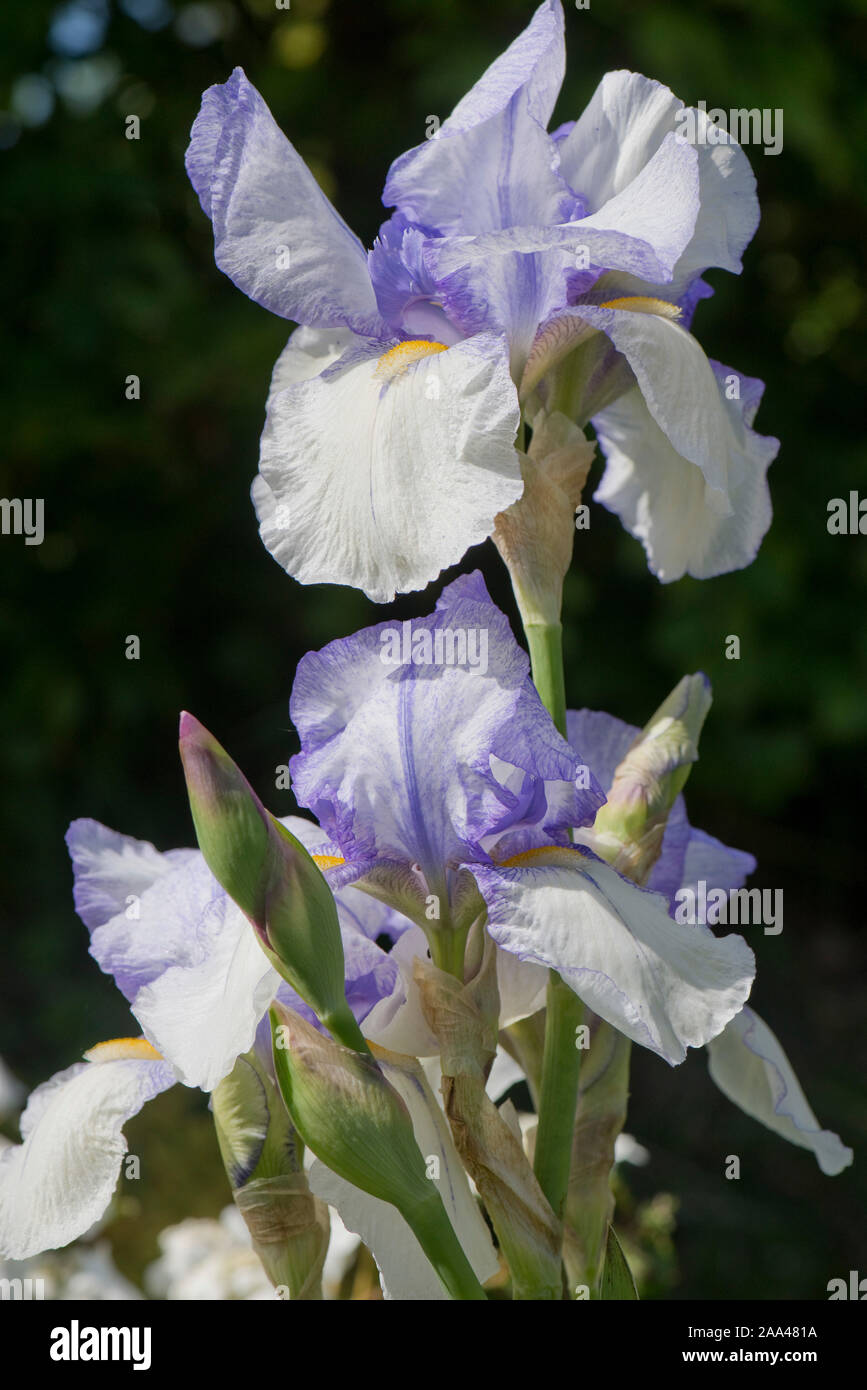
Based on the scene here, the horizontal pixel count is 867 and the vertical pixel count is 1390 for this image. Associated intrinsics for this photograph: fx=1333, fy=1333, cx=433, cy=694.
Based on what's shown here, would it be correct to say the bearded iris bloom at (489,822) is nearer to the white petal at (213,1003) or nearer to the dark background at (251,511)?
the white petal at (213,1003)

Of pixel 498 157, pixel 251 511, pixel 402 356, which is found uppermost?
pixel 251 511

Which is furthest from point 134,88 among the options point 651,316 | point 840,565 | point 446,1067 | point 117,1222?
point 446,1067

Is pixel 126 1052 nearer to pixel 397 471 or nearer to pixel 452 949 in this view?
pixel 452 949

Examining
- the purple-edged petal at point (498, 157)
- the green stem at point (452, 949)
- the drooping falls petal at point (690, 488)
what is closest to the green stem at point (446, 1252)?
the green stem at point (452, 949)

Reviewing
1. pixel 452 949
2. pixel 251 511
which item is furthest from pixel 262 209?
pixel 251 511

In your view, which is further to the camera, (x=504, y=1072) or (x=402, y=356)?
(x=504, y=1072)
